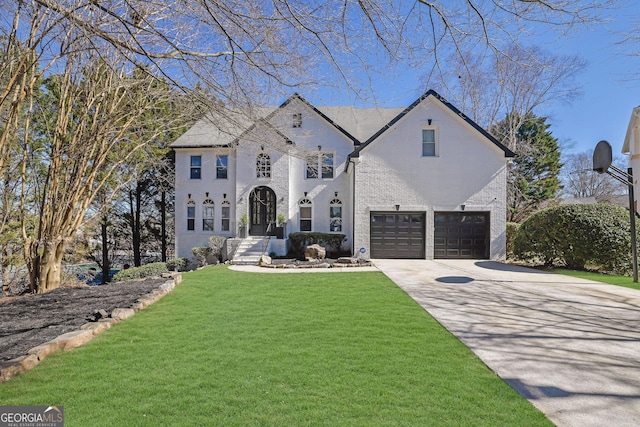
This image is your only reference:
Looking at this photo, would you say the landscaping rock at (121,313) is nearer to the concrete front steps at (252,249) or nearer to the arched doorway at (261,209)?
the concrete front steps at (252,249)

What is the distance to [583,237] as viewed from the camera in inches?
400

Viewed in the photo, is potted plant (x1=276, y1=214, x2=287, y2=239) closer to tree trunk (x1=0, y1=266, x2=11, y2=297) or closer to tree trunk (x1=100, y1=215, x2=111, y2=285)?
tree trunk (x1=0, y1=266, x2=11, y2=297)

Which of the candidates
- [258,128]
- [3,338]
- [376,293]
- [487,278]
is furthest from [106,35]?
[487,278]

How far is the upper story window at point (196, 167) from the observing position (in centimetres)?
1786

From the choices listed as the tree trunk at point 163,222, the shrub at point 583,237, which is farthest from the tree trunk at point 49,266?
the shrub at point 583,237

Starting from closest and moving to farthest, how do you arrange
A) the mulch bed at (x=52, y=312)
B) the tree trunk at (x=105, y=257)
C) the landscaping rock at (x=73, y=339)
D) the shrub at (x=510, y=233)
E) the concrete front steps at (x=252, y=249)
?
the landscaping rock at (x=73, y=339)
the mulch bed at (x=52, y=312)
the concrete front steps at (x=252, y=249)
the shrub at (x=510, y=233)
the tree trunk at (x=105, y=257)

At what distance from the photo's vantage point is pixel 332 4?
3742 millimetres

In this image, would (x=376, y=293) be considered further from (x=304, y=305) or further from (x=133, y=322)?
(x=133, y=322)

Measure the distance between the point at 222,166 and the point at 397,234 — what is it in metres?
10.3

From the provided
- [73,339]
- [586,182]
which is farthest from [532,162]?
[73,339]

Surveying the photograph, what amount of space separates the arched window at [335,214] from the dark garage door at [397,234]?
245cm

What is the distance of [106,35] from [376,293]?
6544 mm

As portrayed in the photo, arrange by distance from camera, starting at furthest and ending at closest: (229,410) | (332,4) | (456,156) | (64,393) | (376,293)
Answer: (456,156), (376,293), (332,4), (64,393), (229,410)

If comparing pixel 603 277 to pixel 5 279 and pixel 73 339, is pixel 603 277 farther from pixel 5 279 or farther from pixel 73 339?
pixel 5 279
